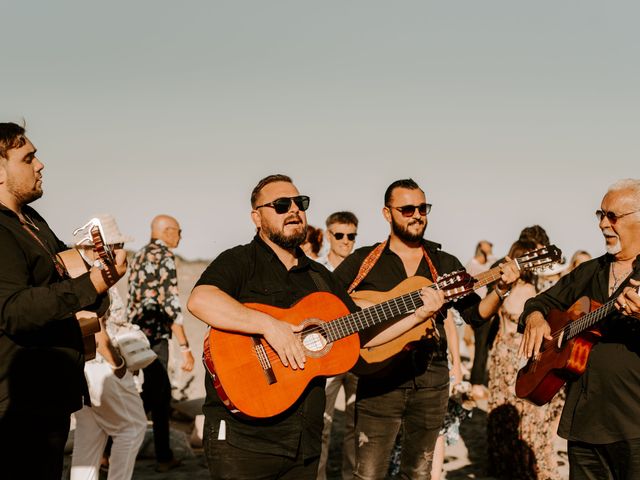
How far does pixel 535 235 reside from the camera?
682cm

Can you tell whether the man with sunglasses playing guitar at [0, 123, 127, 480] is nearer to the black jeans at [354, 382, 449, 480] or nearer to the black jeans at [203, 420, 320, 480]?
the black jeans at [203, 420, 320, 480]

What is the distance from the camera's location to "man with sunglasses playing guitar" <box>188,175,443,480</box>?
3.44 m

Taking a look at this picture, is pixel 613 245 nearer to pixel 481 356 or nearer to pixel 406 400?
pixel 406 400

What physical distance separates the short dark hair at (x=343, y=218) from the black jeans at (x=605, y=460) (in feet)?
13.1

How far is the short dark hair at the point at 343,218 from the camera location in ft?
24.5

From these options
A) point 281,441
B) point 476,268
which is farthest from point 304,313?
point 476,268

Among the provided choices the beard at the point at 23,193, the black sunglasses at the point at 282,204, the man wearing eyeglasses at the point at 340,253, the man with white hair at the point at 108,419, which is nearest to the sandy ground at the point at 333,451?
the man wearing eyeglasses at the point at 340,253

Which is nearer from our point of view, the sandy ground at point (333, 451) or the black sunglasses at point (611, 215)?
the black sunglasses at point (611, 215)

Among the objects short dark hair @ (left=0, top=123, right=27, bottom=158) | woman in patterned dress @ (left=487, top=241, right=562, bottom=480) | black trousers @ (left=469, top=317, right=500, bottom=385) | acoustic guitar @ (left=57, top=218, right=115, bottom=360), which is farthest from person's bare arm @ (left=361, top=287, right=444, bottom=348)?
black trousers @ (left=469, top=317, right=500, bottom=385)

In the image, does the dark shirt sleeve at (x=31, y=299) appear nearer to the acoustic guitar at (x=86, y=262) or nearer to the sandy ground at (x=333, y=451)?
the acoustic guitar at (x=86, y=262)

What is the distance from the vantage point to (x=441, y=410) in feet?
15.8

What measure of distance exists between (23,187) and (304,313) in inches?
62.3

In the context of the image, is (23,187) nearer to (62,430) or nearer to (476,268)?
(62,430)

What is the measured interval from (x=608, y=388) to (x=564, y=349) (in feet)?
1.01
